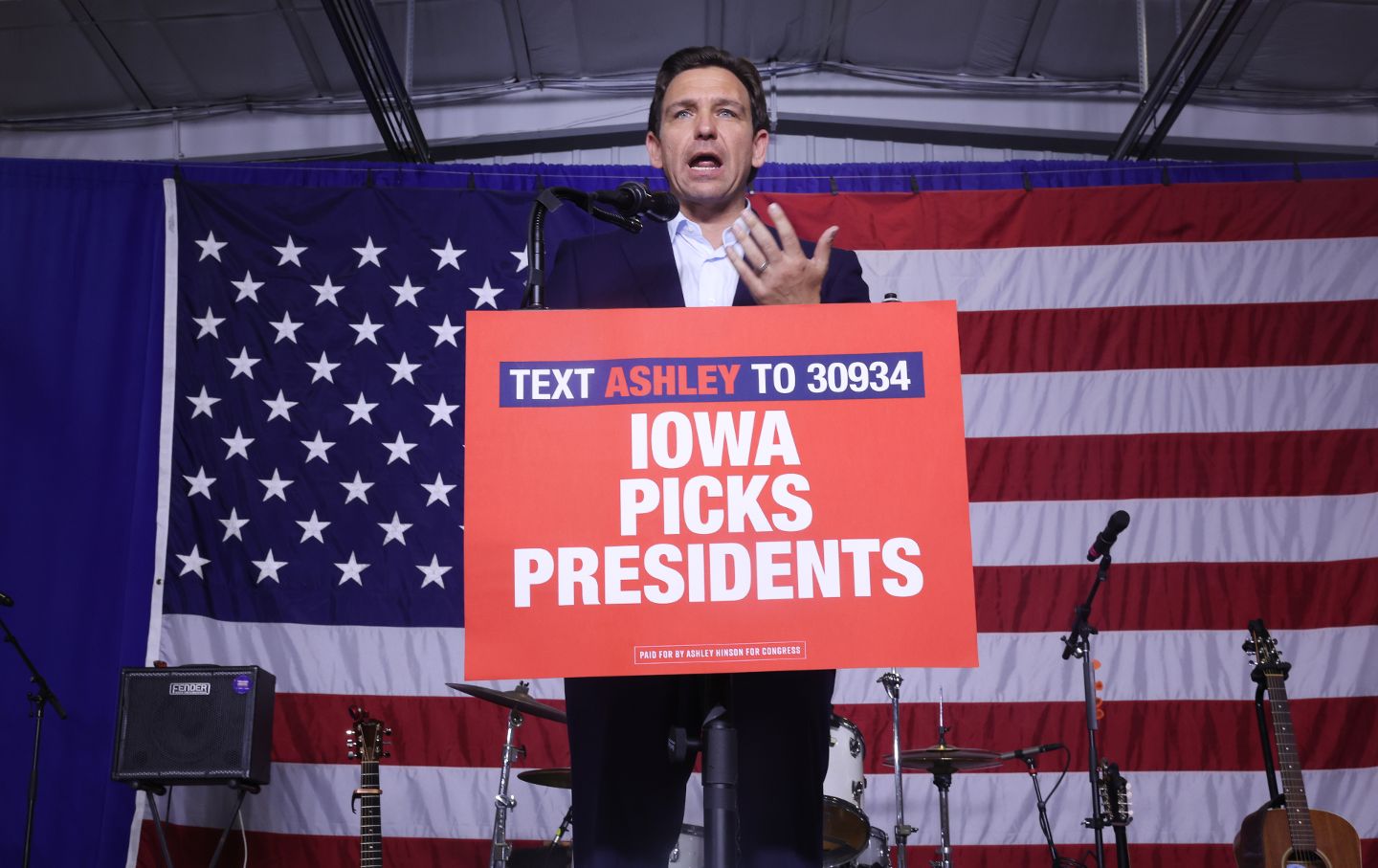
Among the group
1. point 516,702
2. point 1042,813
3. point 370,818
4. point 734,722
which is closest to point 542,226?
point 734,722

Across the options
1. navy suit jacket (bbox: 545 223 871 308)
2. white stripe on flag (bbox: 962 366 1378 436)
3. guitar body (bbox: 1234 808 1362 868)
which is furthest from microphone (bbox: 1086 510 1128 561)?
navy suit jacket (bbox: 545 223 871 308)

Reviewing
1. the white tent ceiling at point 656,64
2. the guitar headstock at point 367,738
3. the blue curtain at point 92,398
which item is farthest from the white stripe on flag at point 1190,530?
the guitar headstock at point 367,738

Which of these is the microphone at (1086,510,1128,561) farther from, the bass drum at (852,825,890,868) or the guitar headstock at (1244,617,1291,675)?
the bass drum at (852,825,890,868)

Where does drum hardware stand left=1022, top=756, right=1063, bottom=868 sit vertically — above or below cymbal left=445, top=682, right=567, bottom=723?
below

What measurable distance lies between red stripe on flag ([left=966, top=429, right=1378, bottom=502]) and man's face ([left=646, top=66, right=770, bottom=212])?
3123mm

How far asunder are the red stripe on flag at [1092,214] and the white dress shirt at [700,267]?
321 centimetres

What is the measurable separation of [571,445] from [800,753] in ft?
1.54

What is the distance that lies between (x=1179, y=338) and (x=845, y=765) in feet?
7.21

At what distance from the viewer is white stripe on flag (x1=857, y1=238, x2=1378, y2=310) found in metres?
4.79

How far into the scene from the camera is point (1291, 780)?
366cm

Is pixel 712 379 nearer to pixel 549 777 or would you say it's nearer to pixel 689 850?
pixel 689 850

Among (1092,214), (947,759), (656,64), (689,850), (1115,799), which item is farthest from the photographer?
(656,64)

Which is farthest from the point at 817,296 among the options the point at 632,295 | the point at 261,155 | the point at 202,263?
the point at 261,155

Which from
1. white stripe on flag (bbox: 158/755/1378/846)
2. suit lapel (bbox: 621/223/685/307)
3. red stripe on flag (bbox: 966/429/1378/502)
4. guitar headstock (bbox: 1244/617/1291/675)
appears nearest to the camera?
suit lapel (bbox: 621/223/685/307)
